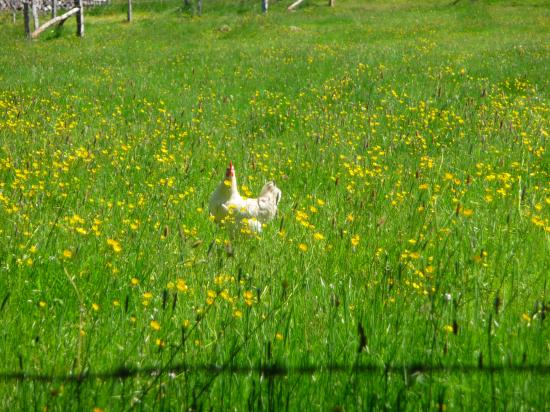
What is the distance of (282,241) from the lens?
4.28 meters

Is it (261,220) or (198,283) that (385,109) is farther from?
(198,283)

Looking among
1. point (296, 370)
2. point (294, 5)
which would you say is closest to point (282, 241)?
point (296, 370)

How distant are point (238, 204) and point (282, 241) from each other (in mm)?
656

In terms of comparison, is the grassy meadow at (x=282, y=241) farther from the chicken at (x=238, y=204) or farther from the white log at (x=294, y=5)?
the white log at (x=294, y=5)

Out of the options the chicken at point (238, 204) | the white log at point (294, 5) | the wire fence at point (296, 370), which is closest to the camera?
the wire fence at point (296, 370)

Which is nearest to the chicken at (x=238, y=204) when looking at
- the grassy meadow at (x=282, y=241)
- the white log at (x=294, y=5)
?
the grassy meadow at (x=282, y=241)

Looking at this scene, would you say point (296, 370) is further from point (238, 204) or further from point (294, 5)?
point (294, 5)

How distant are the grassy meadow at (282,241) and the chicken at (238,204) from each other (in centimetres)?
11

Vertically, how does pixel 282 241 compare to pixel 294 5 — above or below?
below

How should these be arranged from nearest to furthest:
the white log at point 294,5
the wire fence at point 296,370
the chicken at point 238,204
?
the wire fence at point 296,370 → the chicken at point 238,204 → the white log at point 294,5

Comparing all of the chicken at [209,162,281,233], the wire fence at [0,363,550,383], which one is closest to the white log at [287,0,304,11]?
the chicken at [209,162,281,233]

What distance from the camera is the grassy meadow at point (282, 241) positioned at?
253cm

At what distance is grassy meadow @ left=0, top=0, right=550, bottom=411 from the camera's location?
253 centimetres

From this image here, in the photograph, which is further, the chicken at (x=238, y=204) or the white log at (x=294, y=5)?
the white log at (x=294, y=5)
